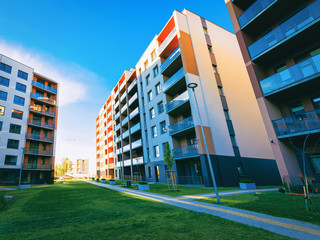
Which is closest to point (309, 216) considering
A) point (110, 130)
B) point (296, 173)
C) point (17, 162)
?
point (296, 173)

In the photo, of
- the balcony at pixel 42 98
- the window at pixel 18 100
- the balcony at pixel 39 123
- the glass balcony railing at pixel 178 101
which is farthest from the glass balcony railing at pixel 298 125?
the balcony at pixel 42 98

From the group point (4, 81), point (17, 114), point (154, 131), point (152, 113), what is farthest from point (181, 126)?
point (4, 81)

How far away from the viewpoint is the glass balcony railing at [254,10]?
13289 mm

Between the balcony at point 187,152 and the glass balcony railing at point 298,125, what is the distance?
8482 mm

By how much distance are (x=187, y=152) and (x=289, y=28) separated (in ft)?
50.0

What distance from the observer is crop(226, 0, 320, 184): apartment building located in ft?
36.4

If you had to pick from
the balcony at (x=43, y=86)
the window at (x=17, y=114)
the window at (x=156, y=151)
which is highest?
the balcony at (x=43, y=86)

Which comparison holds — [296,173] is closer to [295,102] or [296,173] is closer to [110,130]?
[295,102]

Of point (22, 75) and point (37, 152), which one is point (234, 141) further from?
point (22, 75)

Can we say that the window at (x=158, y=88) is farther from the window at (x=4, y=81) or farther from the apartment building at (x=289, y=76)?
the window at (x=4, y=81)

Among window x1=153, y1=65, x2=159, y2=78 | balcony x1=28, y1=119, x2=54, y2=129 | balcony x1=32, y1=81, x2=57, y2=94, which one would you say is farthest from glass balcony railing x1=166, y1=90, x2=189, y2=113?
balcony x1=32, y1=81, x2=57, y2=94

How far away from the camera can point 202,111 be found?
19594 mm

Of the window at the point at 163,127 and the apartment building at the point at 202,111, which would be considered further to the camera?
the window at the point at 163,127

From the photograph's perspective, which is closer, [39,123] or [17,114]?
[17,114]
